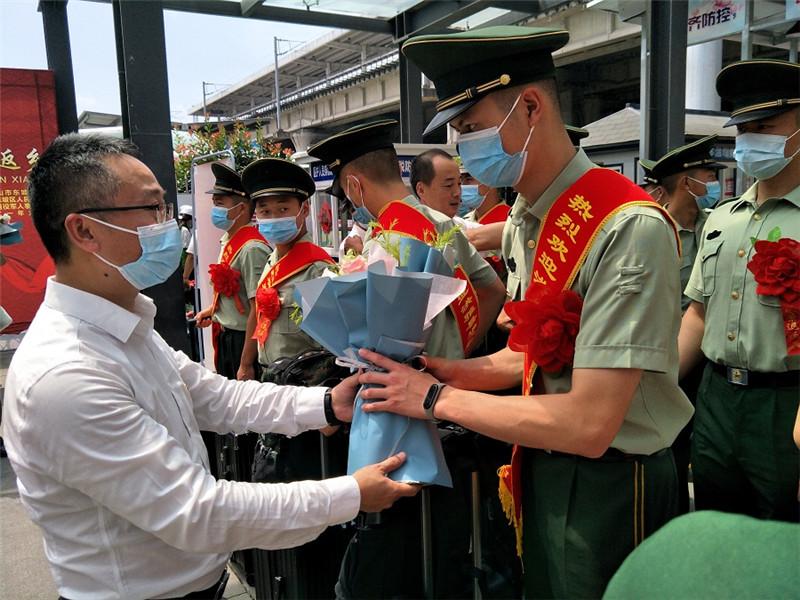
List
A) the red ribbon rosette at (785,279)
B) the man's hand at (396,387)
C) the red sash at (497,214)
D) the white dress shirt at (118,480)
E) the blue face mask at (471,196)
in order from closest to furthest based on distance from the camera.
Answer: the white dress shirt at (118,480) < the man's hand at (396,387) < the red ribbon rosette at (785,279) < the red sash at (497,214) < the blue face mask at (471,196)

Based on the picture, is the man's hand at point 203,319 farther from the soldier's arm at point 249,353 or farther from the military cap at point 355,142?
the military cap at point 355,142

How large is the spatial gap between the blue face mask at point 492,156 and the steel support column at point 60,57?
598 centimetres

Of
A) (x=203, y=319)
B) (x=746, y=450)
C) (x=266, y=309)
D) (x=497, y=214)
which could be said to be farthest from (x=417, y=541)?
(x=203, y=319)

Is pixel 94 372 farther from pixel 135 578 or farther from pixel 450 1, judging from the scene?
pixel 450 1

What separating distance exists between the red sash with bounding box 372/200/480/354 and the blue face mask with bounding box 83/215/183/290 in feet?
3.01

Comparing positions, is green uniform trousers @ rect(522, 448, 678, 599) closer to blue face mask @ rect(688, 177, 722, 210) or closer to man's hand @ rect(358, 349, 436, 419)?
man's hand @ rect(358, 349, 436, 419)

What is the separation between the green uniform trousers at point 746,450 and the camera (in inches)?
93.7

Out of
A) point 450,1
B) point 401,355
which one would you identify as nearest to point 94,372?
point 401,355

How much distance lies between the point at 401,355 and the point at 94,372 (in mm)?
748

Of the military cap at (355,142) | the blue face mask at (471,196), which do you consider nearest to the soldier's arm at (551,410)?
the military cap at (355,142)

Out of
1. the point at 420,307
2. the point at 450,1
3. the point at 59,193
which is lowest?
the point at 420,307

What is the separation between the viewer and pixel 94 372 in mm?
1382

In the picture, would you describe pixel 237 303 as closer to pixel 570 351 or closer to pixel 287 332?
pixel 287 332

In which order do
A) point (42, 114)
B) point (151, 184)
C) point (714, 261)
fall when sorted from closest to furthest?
point (151, 184) < point (714, 261) < point (42, 114)
